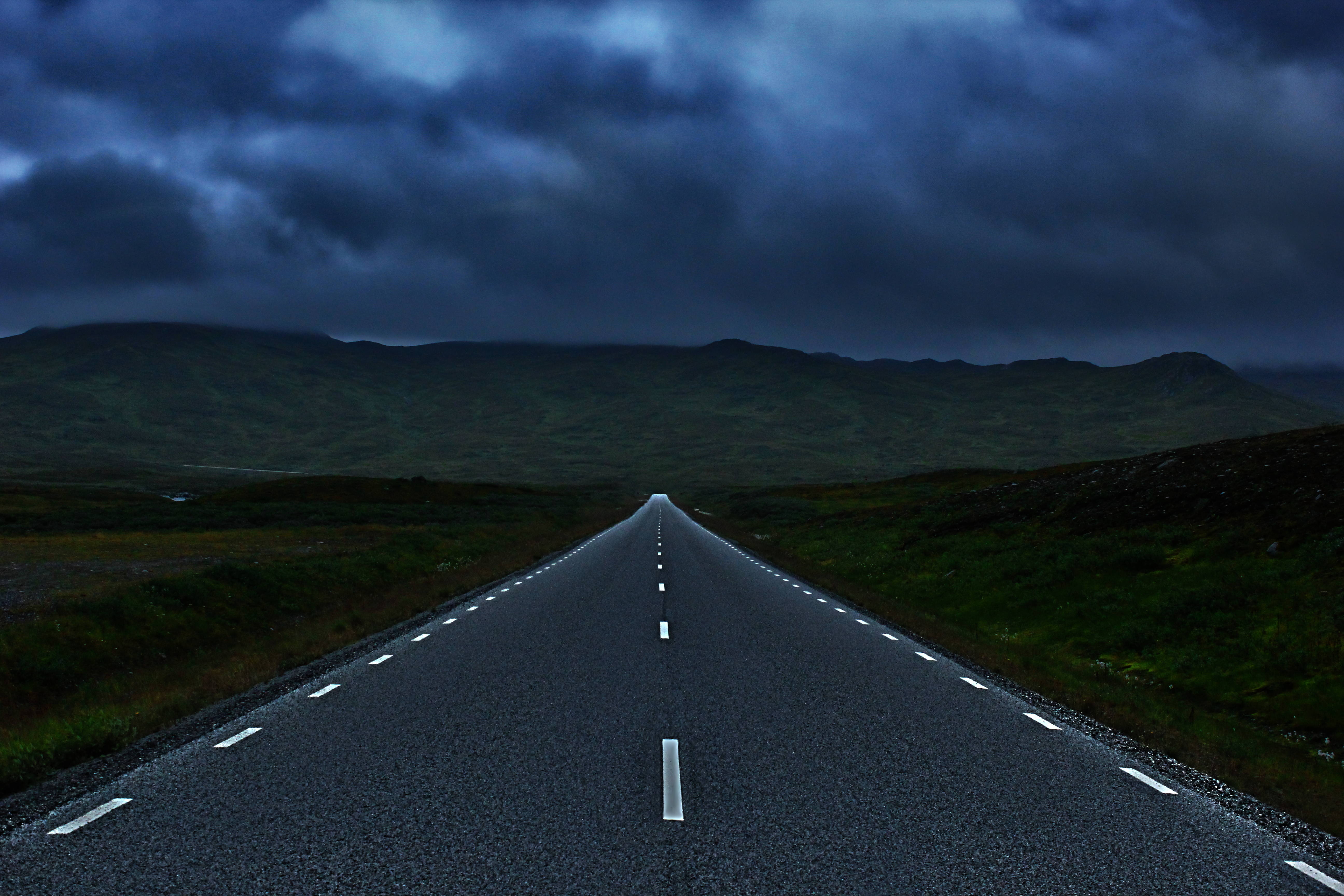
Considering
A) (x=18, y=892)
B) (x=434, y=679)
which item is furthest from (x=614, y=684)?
(x=18, y=892)

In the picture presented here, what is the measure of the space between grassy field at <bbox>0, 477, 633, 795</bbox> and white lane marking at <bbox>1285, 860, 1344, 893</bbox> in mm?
5003

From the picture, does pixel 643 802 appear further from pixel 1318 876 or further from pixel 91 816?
pixel 1318 876

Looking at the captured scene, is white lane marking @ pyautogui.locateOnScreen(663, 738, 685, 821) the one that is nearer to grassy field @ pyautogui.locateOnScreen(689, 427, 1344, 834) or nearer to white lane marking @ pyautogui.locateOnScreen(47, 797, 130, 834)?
white lane marking @ pyautogui.locateOnScreen(47, 797, 130, 834)

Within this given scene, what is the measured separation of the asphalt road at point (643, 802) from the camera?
5121 mm

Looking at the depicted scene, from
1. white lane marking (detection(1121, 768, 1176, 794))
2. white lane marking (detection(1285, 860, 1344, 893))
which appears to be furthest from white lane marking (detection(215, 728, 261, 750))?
white lane marking (detection(1121, 768, 1176, 794))

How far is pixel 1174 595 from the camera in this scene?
15461 mm

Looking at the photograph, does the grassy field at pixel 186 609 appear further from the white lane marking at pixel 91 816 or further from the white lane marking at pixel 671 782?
the white lane marking at pixel 671 782

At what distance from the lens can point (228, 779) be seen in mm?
6820

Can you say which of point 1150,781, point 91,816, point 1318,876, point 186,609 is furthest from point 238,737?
point 186,609

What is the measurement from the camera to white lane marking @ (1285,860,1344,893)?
17.2ft

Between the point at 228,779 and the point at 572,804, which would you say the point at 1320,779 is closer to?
the point at 572,804

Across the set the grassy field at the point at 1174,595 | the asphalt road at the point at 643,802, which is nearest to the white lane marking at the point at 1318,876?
the asphalt road at the point at 643,802

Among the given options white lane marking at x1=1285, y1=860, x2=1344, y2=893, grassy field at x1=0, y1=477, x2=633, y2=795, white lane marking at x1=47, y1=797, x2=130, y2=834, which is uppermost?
white lane marking at x1=47, y1=797, x2=130, y2=834

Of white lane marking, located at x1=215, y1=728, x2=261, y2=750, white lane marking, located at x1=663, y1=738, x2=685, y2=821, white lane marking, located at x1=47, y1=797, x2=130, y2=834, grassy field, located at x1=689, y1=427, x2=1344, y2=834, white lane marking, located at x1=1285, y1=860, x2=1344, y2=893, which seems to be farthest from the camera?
grassy field, located at x1=689, y1=427, x2=1344, y2=834
